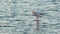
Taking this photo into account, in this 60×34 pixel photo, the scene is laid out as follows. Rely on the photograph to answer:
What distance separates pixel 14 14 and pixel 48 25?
1.16 meters

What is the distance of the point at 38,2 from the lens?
9.07m

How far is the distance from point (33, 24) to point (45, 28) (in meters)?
0.41

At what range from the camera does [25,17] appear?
9062mm

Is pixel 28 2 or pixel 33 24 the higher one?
pixel 28 2

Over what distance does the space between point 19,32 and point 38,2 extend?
1.16 m

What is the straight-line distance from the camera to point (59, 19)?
29.8ft

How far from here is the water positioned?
902 cm

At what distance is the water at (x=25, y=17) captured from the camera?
355 inches

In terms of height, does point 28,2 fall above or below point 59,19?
above

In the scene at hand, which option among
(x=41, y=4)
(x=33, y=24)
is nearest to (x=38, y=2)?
(x=41, y=4)

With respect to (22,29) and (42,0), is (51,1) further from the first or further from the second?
(22,29)

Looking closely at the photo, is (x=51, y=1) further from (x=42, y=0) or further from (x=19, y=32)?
(x=19, y=32)

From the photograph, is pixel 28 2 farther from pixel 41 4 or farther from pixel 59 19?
pixel 59 19

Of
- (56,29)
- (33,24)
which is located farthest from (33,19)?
(56,29)
